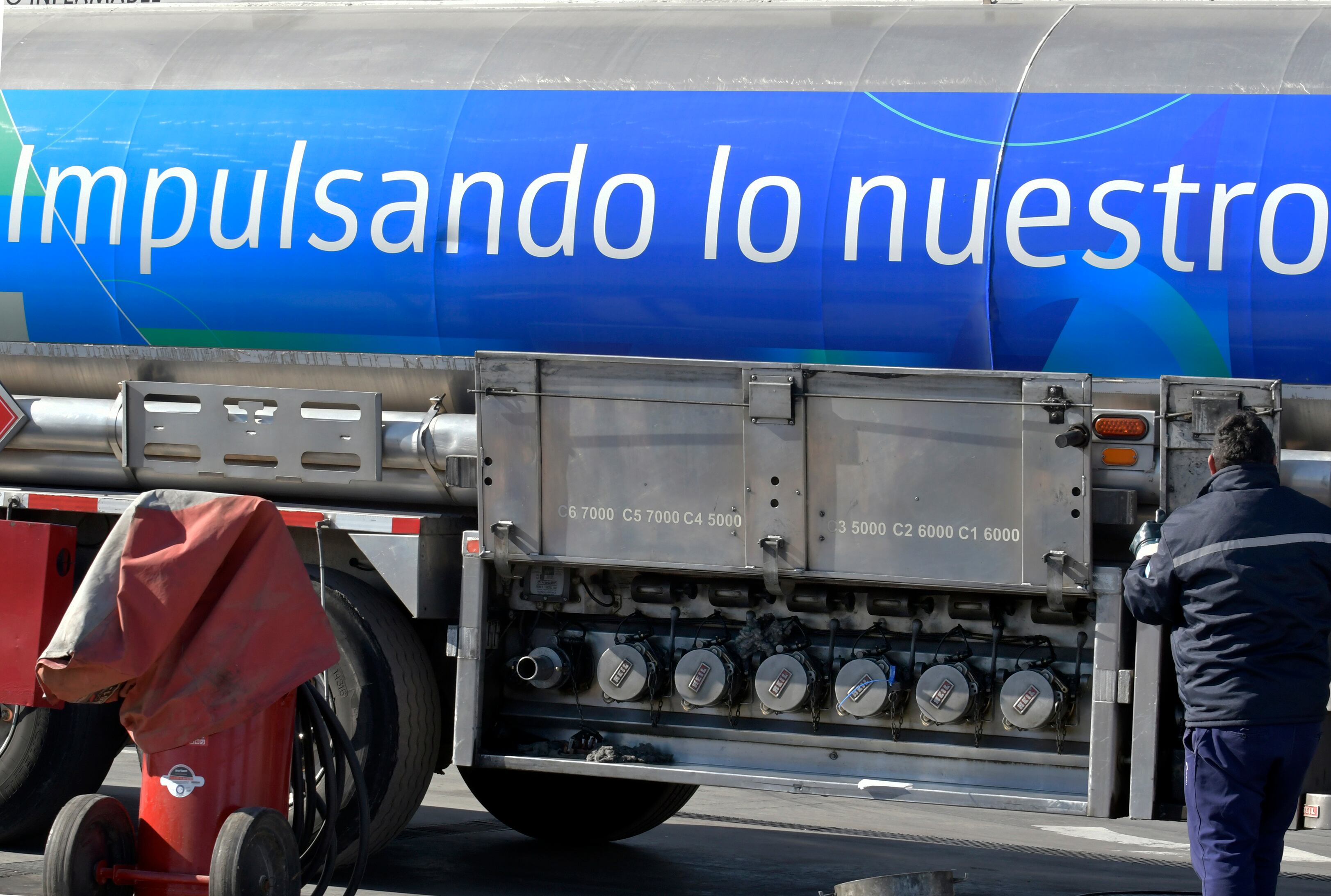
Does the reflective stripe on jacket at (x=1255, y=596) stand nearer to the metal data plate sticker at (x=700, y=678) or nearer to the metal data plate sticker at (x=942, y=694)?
the metal data plate sticker at (x=942, y=694)

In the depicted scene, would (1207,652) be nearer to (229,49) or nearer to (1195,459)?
(1195,459)

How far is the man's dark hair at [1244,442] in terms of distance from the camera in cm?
529

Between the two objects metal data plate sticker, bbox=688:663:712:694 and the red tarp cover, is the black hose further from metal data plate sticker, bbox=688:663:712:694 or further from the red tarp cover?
metal data plate sticker, bbox=688:663:712:694

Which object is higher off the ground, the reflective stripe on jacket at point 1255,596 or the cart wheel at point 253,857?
the reflective stripe on jacket at point 1255,596

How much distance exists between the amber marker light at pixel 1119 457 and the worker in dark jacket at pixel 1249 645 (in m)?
0.52

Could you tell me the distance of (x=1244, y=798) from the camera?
5238 mm

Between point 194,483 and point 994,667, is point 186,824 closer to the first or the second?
point 194,483

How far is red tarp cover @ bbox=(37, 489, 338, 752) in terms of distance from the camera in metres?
5.55

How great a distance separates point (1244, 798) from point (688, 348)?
8.09 feet

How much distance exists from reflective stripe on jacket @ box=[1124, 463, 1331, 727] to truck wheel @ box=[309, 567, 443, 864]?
2956 millimetres

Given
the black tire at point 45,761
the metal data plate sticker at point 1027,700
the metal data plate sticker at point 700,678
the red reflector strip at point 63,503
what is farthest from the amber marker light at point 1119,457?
the black tire at point 45,761

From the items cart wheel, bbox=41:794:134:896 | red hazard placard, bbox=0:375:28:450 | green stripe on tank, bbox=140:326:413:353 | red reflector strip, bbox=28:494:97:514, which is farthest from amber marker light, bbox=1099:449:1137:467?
red hazard placard, bbox=0:375:28:450

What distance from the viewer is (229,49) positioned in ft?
23.2

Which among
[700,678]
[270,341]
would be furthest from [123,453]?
[700,678]
